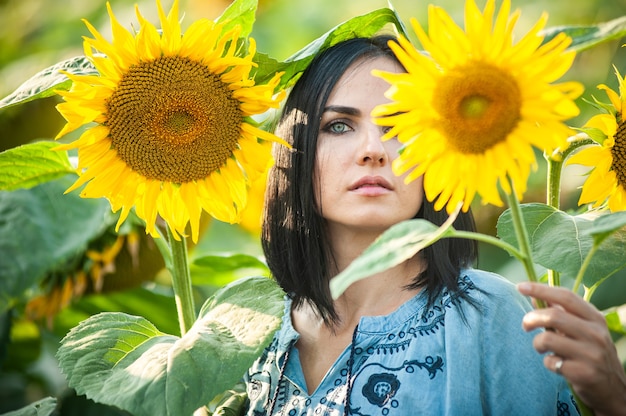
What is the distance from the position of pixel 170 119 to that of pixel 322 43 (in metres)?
0.27

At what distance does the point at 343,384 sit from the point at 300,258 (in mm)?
281

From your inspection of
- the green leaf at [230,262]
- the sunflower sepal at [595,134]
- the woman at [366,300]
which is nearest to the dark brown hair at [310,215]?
the woman at [366,300]

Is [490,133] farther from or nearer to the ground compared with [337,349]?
farther from the ground

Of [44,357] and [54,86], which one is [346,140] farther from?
[44,357]

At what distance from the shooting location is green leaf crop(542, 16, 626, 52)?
97 centimetres

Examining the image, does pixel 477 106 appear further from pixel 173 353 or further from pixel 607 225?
pixel 173 353

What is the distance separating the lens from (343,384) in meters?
1.23

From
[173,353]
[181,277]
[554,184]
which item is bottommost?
[173,353]

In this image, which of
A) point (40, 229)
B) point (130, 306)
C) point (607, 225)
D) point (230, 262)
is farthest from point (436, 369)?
point (130, 306)

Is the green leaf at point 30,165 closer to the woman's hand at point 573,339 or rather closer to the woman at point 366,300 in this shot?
the woman at point 366,300

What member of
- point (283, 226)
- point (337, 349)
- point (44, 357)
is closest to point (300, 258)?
point (283, 226)

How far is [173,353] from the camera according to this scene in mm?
997

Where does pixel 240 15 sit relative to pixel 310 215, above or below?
above

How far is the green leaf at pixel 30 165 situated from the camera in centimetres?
125
